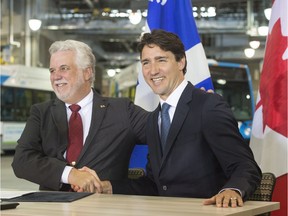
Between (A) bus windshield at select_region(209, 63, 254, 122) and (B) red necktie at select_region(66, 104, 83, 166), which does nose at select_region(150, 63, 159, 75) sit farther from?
(A) bus windshield at select_region(209, 63, 254, 122)

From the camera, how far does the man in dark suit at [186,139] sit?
2352mm

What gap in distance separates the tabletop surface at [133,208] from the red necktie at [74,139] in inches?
30.0

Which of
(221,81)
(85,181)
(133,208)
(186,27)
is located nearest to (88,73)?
(85,181)

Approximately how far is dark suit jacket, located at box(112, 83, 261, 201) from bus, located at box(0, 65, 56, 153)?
13.3 metres

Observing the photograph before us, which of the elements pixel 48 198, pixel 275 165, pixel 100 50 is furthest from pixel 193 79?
pixel 100 50

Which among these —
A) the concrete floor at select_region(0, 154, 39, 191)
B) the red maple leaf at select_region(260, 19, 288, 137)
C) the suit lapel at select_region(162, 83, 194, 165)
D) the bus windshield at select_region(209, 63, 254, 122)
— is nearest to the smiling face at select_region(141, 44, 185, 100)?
the suit lapel at select_region(162, 83, 194, 165)

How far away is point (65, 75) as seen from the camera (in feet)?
10.00

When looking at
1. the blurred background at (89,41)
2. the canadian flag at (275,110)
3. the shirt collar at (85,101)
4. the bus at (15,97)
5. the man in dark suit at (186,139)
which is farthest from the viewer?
the bus at (15,97)

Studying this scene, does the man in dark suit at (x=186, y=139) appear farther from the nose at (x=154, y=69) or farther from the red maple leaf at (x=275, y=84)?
the red maple leaf at (x=275, y=84)

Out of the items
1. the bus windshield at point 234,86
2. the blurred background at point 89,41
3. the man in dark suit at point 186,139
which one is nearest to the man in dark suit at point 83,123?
the man in dark suit at point 186,139

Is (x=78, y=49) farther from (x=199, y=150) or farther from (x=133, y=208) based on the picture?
(x=133, y=208)

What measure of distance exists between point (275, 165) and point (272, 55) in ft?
2.33

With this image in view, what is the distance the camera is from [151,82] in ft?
8.48

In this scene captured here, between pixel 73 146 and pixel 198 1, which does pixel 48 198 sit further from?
pixel 198 1
